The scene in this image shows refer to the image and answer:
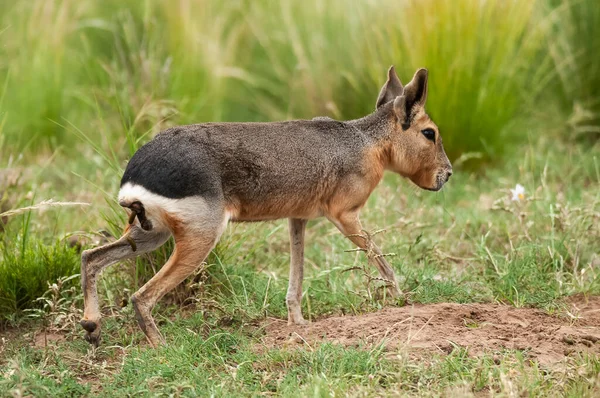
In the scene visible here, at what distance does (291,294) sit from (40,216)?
2215 millimetres

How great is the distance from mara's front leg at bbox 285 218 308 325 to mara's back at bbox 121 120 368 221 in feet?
0.66

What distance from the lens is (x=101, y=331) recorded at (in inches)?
191

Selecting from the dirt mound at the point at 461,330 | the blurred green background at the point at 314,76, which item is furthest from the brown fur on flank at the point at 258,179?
the blurred green background at the point at 314,76

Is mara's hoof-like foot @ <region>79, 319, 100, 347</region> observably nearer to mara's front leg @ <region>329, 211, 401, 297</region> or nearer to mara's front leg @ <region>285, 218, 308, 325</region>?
mara's front leg @ <region>285, 218, 308, 325</region>

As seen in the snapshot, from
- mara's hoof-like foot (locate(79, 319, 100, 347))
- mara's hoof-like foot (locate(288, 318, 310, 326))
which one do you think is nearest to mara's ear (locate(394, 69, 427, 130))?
mara's hoof-like foot (locate(288, 318, 310, 326))

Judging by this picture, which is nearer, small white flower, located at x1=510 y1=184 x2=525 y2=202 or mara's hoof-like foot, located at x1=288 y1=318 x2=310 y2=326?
mara's hoof-like foot, located at x1=288 y1=318 x2=310 y2=326

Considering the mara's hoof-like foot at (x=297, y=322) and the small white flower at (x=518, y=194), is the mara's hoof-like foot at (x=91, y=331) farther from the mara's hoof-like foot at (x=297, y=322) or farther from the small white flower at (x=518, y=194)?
the small white flower at (x=518, y=194)

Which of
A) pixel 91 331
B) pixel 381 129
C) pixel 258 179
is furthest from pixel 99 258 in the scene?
pixel 381 129

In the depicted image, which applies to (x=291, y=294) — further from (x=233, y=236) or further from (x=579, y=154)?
(x=579, y=154)

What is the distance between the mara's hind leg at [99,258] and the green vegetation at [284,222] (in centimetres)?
13

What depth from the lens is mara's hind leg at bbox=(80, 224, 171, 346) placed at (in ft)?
15.1

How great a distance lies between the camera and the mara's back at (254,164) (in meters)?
4.44

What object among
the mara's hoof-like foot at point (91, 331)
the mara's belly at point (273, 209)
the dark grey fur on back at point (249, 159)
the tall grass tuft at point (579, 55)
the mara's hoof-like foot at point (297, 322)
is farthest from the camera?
the tall grass tuft at point (579, 55)

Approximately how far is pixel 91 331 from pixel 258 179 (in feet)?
3.69
